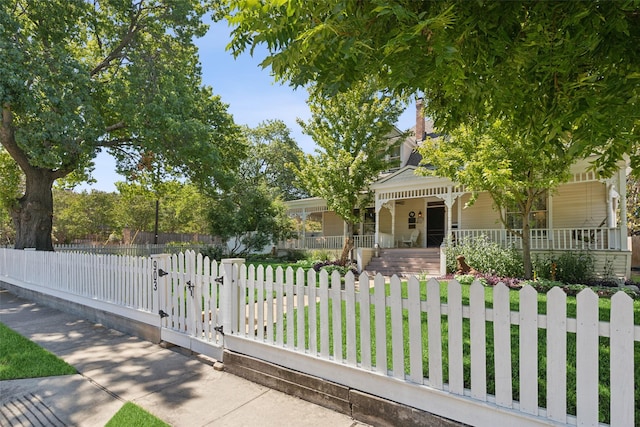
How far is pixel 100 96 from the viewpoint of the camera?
507 inches

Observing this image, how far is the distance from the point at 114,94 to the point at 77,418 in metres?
11.0

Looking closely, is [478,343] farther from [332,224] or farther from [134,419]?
[332,224]

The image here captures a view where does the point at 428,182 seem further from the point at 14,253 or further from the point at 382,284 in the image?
the point at 14,253

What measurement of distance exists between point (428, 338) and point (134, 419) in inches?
104

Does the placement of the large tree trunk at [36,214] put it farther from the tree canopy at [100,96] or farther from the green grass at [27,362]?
the green grass at [27,362]

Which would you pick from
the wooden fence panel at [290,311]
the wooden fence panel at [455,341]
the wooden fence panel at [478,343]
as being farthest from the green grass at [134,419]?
the wooden fence panel at [478,343]

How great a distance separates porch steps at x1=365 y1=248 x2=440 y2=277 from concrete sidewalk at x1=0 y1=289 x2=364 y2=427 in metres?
9.18

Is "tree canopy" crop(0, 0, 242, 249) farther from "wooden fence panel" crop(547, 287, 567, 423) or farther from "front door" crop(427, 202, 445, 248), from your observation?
"wooden fence panel" crop(547, 287, 567, 423)

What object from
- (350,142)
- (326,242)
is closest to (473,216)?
(350,142)

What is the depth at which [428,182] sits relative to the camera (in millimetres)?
14242

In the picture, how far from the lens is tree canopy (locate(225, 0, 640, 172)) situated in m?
2.63

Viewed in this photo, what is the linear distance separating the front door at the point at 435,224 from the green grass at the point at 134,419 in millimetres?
15070

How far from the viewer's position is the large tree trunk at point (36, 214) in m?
12.0

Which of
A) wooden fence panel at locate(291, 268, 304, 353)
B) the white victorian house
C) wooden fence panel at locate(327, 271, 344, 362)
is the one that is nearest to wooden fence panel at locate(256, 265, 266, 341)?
wooden fence panel at locate(291, 268, 304, 353)
